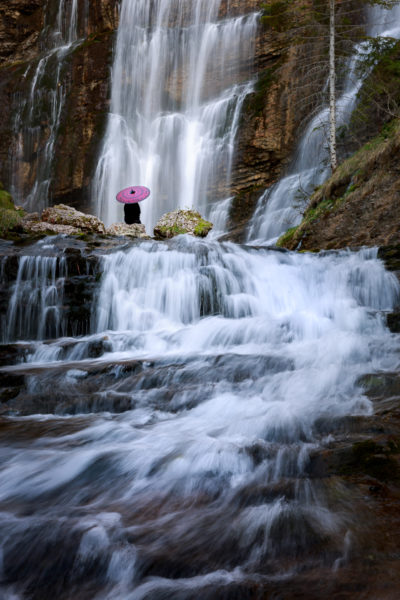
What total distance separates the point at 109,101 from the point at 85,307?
19.8 meters

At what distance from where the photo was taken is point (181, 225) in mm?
12016

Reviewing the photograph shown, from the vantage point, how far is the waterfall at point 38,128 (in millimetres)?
23094

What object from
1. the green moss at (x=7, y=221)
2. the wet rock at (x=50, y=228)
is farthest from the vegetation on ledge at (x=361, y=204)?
the green moss at (x=7, y=221)

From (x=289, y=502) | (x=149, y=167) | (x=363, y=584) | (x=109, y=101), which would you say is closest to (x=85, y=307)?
(x=289, y=502)

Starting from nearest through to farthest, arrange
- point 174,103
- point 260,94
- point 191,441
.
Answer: point 191,441 < point 260,94 < point 174,103

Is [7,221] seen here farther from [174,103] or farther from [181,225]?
[174,103]

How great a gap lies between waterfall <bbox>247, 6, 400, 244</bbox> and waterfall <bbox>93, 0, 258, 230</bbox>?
345 cm

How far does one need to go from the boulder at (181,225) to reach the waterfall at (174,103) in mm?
5323

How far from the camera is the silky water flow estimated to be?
4.96 feet

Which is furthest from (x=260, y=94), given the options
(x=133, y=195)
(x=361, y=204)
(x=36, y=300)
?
(x=36, y=300)

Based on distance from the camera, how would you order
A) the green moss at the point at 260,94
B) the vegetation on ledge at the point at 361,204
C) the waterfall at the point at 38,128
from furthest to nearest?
the waterfall at the point at 38,128 < the green moss at the point at 260,94 < the vegetation on ledge at the point at 361,204

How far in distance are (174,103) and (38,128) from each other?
350 inches

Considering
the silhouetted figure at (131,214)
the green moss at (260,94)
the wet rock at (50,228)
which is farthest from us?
the green moss at (260,94)

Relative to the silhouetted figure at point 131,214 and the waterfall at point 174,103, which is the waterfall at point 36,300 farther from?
the waterfall at point 174,103
